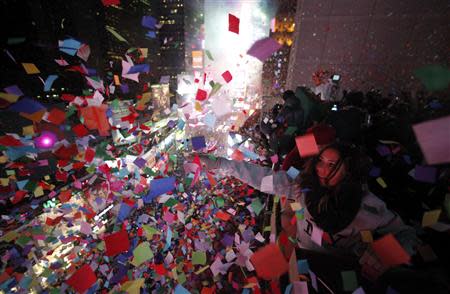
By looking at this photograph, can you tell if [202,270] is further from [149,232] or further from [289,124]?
[289,124]

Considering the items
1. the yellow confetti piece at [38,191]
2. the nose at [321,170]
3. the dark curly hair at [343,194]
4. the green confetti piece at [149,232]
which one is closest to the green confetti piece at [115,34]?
the yellow confetti piece at [38,191]

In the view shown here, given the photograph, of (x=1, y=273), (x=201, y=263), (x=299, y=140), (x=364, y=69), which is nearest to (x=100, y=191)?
(x=1, y=273)

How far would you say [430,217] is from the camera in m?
2.17

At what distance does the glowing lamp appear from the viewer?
6.39m

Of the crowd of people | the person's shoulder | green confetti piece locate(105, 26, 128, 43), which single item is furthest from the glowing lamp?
Result: green confetti piece locate(105, 26, 128, 43)

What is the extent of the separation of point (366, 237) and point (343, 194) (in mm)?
438

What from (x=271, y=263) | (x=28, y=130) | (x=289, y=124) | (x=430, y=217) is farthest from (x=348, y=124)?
(x=28, y=130)

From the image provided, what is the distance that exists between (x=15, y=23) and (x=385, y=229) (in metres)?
13.3

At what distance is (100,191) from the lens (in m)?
8.03

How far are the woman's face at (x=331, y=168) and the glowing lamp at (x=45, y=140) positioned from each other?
25.9ft

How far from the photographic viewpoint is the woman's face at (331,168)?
70.4 inches

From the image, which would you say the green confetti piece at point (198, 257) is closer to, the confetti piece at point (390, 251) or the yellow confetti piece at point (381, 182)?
the confetti piece at point (390, 251)

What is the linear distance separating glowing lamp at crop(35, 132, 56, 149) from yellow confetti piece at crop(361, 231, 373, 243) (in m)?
8.23

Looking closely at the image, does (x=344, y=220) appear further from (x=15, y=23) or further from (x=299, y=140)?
(x=15, y=23)
